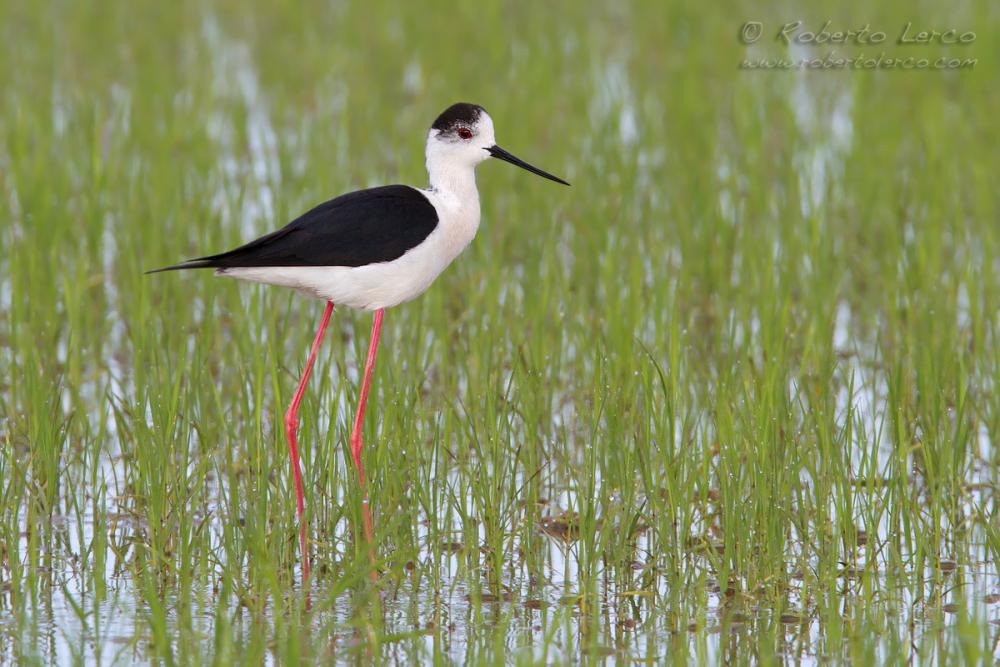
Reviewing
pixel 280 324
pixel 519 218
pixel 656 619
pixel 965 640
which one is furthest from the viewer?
pixel 519 218

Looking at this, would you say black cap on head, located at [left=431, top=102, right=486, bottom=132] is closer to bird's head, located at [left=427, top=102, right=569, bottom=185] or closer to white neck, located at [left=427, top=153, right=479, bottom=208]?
bird's head, located at [left=427, top=102, right=569, bottom=185]

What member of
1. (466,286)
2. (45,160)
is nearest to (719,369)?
(466,286)

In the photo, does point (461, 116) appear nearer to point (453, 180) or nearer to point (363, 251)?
point (453, 180)

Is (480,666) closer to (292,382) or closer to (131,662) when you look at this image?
(131,662)

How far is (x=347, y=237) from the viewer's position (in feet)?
15.0

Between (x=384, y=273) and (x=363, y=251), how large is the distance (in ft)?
0.31

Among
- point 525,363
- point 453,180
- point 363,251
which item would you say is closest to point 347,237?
point 363,251

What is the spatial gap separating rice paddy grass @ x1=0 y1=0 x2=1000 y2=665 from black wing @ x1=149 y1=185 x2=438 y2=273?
0.35 m

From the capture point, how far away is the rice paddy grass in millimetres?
3832

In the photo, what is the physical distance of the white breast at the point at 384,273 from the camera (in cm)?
455

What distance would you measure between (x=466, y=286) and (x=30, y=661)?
130 inches

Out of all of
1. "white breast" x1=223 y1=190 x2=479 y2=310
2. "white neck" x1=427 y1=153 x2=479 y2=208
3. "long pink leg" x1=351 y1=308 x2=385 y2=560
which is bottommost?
"long pink leg" x1=351 y1=308 x2=385 y2=560

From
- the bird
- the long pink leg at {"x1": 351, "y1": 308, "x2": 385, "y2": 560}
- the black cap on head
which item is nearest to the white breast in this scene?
the bird

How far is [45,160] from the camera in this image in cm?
722
